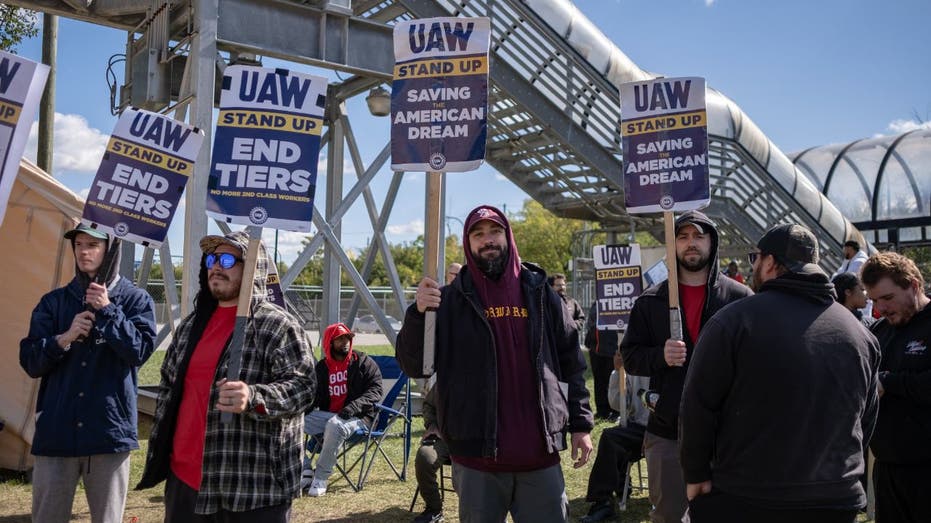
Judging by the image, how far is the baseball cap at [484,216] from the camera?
4062 millimetres

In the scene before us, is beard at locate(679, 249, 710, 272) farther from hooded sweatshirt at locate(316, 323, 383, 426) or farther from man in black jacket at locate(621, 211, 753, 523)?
hooded sweatshirt at locate(316, 323, 383, 426)

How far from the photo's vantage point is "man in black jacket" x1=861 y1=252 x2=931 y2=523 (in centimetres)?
434

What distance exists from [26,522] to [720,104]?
1267cm

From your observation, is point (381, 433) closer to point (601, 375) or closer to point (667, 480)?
point (667, 480)

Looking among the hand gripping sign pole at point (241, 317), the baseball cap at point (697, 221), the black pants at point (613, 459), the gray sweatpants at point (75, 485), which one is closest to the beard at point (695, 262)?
the baseball cap at point (697, 221)

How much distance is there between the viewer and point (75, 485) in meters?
4.46

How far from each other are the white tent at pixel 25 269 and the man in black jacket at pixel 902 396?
7137mm

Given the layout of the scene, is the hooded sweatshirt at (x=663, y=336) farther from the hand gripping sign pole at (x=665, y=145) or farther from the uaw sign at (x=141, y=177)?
the uaw sign at (x=141, y=177)

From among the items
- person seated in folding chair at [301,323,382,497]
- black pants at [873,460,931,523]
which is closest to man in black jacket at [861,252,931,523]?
black pants at [873,460,931,523]

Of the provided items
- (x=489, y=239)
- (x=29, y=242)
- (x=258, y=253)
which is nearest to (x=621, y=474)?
(x=489, y=239)

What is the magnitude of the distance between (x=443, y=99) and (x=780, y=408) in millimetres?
2282

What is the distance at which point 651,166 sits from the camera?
5.19 m

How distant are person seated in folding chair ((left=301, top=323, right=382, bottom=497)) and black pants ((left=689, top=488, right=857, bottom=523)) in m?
5.06

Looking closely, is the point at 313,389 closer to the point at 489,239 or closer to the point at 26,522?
the point at 489,239
